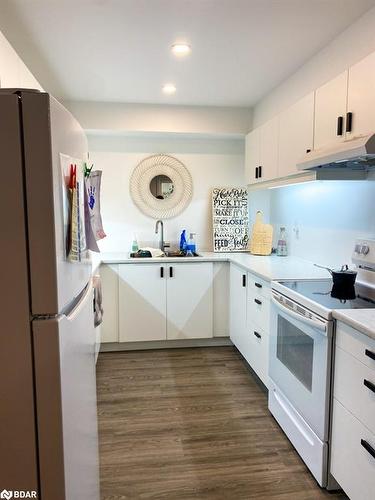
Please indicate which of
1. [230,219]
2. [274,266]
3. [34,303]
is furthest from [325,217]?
[34,303]

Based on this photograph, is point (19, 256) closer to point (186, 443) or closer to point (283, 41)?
point (186, 443)

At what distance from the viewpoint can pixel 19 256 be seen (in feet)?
2.93

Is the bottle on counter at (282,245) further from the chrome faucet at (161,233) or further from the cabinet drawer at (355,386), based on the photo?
the cabinet drawer at (355,386)

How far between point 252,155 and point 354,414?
2558 millimetres

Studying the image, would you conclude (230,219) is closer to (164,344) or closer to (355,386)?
(164,344)

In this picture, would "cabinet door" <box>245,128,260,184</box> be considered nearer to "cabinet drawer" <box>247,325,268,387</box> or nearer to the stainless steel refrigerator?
"cabinet drawer" <box>247,325,268,387</box>

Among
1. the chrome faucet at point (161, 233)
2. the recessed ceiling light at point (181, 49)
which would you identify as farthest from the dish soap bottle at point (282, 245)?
the recessed ceiling light at point (181, 49)

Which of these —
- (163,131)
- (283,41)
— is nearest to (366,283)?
(283,41)

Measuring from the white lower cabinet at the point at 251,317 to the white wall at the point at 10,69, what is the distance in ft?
6.32

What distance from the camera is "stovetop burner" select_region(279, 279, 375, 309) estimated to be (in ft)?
6.25

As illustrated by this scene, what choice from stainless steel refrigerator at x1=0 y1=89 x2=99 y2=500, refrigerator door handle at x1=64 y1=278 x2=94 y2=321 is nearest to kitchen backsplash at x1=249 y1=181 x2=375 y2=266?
refrigerator door handle at x1=64 y1=278 x2=94 y2=321

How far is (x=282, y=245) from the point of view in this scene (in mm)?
3623

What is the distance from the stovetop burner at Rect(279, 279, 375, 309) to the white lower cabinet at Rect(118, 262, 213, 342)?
133 cm

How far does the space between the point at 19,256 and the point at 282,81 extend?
288 centimetres
